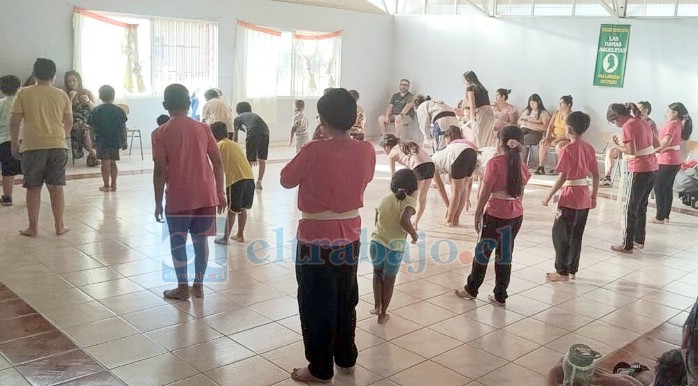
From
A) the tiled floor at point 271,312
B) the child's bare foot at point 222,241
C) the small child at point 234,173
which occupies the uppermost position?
the small child at point 234,173

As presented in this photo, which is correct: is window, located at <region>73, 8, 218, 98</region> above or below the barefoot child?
above

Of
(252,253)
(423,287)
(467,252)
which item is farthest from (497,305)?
(252,253)

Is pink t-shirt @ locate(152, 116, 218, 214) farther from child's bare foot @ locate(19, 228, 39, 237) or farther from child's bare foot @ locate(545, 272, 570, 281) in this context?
child's bare foot @ locate(545, 272, 570, 281)

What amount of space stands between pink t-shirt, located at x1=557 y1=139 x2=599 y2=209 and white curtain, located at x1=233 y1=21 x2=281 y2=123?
7.28 meters

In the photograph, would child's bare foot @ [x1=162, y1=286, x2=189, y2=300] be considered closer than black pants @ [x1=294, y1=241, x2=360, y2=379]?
No

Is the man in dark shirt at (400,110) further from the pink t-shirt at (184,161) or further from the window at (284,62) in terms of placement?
the pink t-shirt at (184,161)

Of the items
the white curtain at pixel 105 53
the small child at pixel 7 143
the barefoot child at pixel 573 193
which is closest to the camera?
the barefoot child at pixel 573 193

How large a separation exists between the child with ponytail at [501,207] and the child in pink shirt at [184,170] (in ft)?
5.68

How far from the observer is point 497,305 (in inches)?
181

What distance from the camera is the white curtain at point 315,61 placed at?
12.4 meters

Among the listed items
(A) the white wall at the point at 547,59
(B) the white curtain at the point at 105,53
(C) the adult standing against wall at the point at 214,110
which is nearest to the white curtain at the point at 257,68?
(B) the white curtain at the point at 105,53

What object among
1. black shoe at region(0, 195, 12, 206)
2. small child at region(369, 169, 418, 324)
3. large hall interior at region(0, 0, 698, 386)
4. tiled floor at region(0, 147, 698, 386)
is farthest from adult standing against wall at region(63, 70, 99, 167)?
small child at region(369, 169, 418, 324)

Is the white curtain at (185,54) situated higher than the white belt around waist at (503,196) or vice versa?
the white curtain at (185,54)

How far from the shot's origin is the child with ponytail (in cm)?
436
